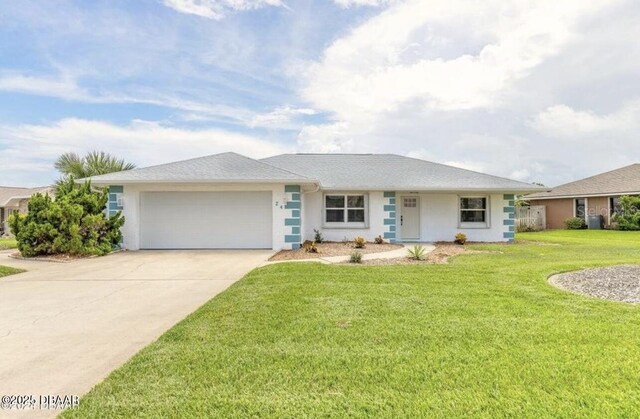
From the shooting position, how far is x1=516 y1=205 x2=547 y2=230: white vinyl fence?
26312 mm

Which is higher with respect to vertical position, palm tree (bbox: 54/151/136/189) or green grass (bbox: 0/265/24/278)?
palm tree (bbox: 54/151/136/189)

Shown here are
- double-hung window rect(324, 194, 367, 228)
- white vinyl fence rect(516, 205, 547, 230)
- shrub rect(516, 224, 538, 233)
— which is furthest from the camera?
white vinyl fence rect(516, 205, 547, 230)

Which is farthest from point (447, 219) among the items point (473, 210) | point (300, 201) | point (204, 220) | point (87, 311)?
point (87, 311)

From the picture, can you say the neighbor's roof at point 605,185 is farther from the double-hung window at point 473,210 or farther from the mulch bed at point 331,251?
the mulch bed at point 331,251

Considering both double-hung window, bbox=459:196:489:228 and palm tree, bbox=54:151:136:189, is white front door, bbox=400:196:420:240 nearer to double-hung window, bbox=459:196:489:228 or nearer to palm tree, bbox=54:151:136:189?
double-hung window, bbox=459:196:489:228

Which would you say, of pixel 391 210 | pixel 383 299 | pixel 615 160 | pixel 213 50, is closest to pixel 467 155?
pixel 391 210

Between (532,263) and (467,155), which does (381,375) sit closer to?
(532,263)

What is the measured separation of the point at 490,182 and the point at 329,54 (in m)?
9.13

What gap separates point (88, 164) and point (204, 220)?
422 inches

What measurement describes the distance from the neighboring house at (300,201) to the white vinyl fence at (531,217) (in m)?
9.93

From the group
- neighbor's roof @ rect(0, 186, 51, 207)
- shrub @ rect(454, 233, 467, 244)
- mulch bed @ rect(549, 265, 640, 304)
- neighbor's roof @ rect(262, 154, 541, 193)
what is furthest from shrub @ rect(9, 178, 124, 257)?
neighbor's roof @ rect(0, 186, 51, 207)

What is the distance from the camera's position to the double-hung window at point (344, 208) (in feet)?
56.5

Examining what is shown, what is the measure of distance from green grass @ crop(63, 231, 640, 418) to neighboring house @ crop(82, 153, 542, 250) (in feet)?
26.9

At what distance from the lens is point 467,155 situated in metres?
24.8
